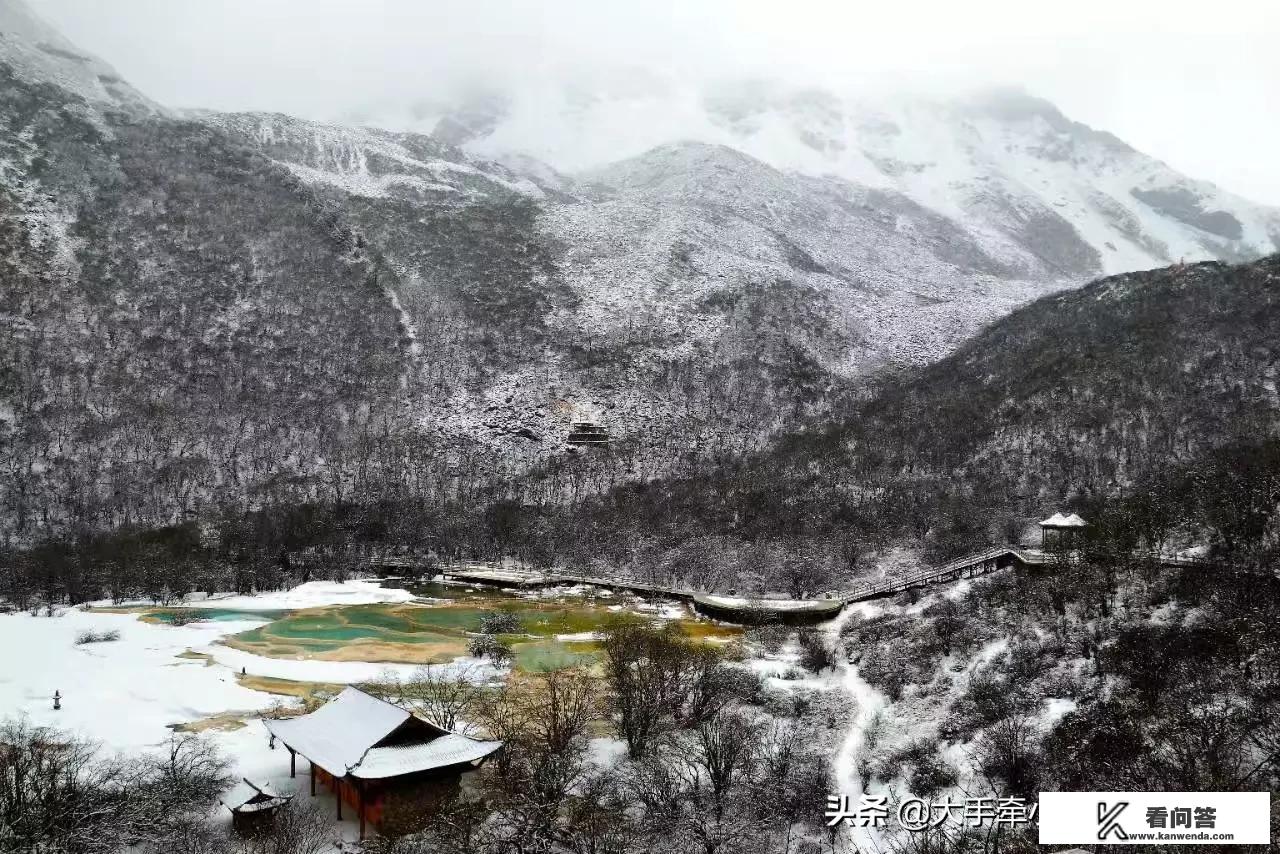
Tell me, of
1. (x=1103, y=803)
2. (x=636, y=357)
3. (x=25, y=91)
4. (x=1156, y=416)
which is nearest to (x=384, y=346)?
(x=636, y=357)

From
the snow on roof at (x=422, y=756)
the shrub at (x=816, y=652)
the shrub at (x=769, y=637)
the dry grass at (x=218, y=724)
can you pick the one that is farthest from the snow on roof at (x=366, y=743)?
the shrub at (x=769, y=637)

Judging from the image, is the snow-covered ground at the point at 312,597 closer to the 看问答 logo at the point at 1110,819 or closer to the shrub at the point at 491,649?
the shrub at the point at 491,649

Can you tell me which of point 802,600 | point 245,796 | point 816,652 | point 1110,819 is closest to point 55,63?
point 802,600

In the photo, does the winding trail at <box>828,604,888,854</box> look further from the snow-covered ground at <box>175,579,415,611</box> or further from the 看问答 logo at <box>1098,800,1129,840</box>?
the snow-covered ground at <box>175,579,415,611</box>

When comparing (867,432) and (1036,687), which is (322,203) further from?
(1036,687)

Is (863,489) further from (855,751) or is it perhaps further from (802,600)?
(855,751)

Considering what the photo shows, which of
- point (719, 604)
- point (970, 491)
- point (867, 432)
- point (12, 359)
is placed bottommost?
point (719, 604)

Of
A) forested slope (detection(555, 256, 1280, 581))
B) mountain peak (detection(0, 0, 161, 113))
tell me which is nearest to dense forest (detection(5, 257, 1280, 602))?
forested slope (detection(555, 256, 1280, 581))
